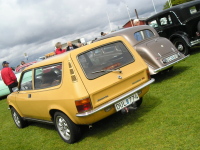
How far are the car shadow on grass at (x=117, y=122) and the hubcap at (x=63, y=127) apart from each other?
1.06ft

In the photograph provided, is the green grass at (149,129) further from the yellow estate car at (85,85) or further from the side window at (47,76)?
the side window at (47,76)

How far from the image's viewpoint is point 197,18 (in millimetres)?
9133

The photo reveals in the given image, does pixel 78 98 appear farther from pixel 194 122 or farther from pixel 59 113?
pixel 194 122

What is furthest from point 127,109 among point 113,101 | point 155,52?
point 155,52

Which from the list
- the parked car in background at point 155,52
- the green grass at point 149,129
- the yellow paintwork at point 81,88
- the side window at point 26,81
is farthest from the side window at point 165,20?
the side window at point 26,81

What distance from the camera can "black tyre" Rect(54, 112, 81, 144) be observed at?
4.29 meters

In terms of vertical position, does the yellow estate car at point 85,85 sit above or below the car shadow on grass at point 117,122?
above

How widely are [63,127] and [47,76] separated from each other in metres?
1.06

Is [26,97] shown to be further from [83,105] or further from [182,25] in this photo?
[182,25]

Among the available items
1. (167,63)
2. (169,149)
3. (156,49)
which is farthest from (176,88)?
(169,149)

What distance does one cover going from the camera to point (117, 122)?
4.89 meters

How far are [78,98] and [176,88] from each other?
121 inches

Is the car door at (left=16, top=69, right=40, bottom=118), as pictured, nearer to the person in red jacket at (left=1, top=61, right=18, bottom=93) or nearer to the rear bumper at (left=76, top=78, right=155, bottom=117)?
the rear bumper at (left=76, top=78, right=155, bottom=117)

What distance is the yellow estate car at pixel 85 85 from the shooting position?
13.1ft
